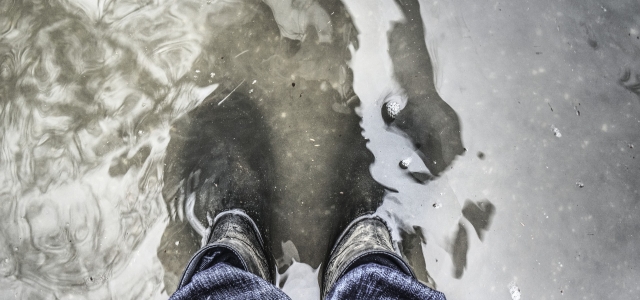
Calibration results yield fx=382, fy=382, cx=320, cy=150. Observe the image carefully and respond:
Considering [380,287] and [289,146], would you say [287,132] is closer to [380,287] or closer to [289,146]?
[289,146]

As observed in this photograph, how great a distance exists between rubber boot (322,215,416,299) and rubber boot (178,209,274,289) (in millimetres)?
245

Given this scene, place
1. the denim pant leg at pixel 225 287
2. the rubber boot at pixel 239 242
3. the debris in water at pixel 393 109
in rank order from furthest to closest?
the debris in water at pixel 393 109 → the rubber boot at pixel 239 242 → the denim pant leg at pixel 225 287

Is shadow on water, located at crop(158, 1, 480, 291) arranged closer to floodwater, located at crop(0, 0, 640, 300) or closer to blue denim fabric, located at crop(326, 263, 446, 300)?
floodwater, located at crop(0, 0, 640, 300)

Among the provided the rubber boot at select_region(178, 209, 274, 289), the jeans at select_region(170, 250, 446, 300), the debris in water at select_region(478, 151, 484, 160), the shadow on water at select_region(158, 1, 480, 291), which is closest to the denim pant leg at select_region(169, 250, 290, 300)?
the jeans at select_region(170, 250, 446, 300)

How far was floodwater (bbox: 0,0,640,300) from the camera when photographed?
146 cm

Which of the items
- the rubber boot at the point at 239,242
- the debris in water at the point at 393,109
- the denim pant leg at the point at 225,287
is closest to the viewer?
the denim pant leg at the point at 225,287

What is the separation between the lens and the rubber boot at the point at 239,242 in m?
1.26

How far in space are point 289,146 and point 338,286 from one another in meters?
0.56

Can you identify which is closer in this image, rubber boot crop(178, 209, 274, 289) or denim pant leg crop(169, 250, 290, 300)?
denim pant leg crop(169, 250, 290, 300)

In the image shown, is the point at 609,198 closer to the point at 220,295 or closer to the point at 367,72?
the point at 367,72

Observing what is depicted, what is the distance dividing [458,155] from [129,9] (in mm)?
1381

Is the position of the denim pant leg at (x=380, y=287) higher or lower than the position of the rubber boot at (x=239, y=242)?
higher

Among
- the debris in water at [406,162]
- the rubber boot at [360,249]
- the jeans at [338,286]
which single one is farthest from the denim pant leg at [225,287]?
the debris in water at [406,162]

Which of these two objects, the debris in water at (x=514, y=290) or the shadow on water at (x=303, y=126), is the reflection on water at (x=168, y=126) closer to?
the shadow on water at (x=303, y=126)
